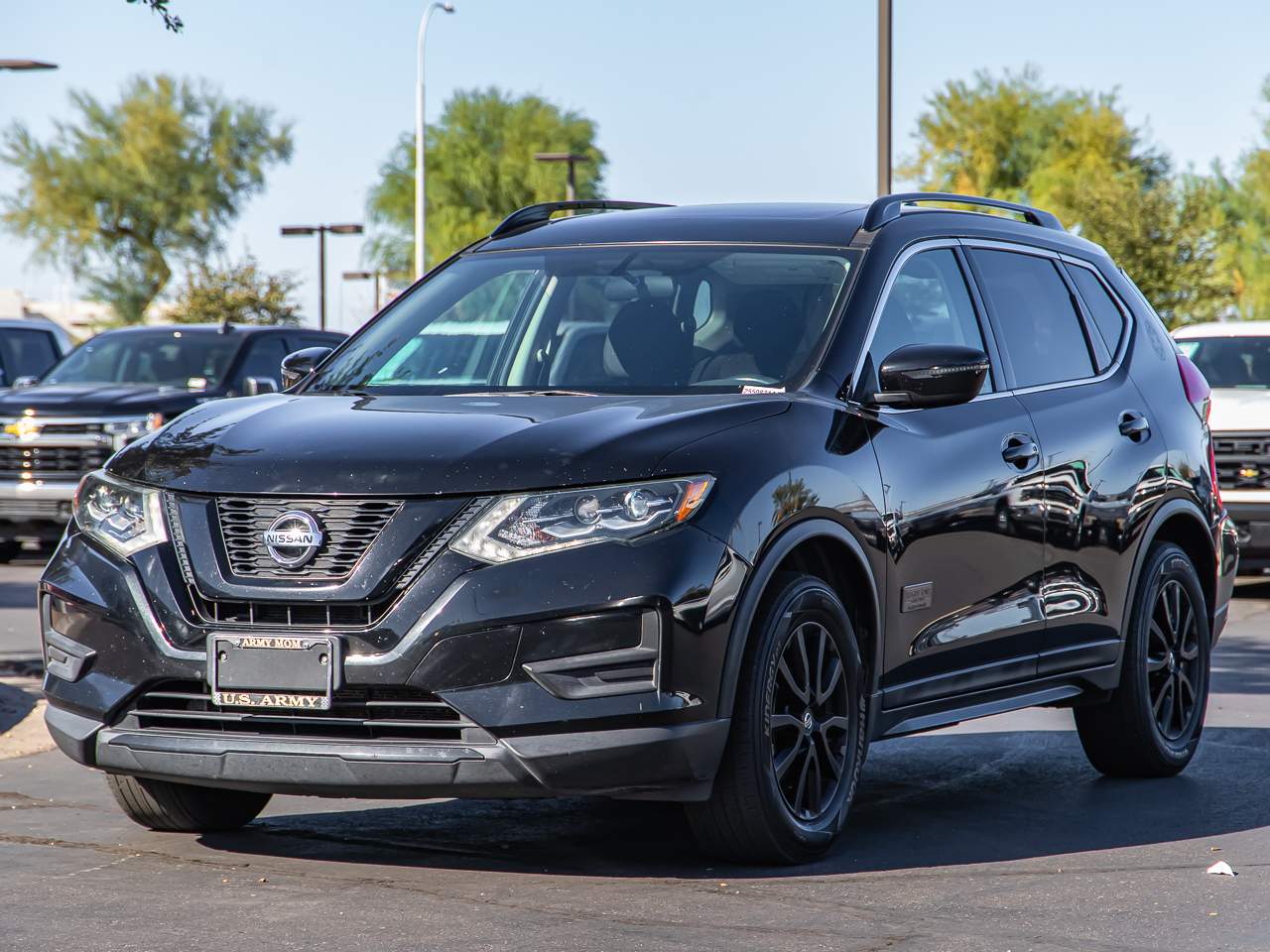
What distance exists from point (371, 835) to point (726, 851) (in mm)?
1134

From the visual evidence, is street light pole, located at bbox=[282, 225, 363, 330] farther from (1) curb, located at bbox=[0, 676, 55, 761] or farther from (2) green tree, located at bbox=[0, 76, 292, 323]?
(1) curb, located at bbox=[0, 676, 55, 761]

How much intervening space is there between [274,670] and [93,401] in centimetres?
1183

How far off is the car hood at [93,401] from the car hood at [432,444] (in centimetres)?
1083

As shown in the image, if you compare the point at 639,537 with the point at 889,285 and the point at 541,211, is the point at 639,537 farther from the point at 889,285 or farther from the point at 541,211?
the point at 541,211

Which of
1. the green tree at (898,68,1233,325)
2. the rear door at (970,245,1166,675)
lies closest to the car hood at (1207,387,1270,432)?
the rear door at (970,245,1166,675)

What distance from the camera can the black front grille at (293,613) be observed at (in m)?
5.07

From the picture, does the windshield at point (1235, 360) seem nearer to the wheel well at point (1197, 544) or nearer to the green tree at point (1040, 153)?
the wheel well at point (1197, 544)

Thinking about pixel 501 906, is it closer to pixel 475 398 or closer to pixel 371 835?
pixel 371 835

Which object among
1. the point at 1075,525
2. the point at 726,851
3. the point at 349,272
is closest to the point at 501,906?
the point at 726,851

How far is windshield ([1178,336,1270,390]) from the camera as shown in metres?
15.8

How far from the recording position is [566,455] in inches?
205

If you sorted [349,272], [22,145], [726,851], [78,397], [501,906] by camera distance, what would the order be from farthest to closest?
→ 1. [349,272]
2. [22,145]
3. [78,397]
4. [726,851]
5. [501,906]

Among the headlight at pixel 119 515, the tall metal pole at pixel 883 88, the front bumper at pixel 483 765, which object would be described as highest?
the tall metal pole at pixel 883 88

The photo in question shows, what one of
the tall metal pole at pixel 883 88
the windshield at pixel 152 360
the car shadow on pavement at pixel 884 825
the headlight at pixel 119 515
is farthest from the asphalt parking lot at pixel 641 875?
the tall metal pole at pixel 883 88
